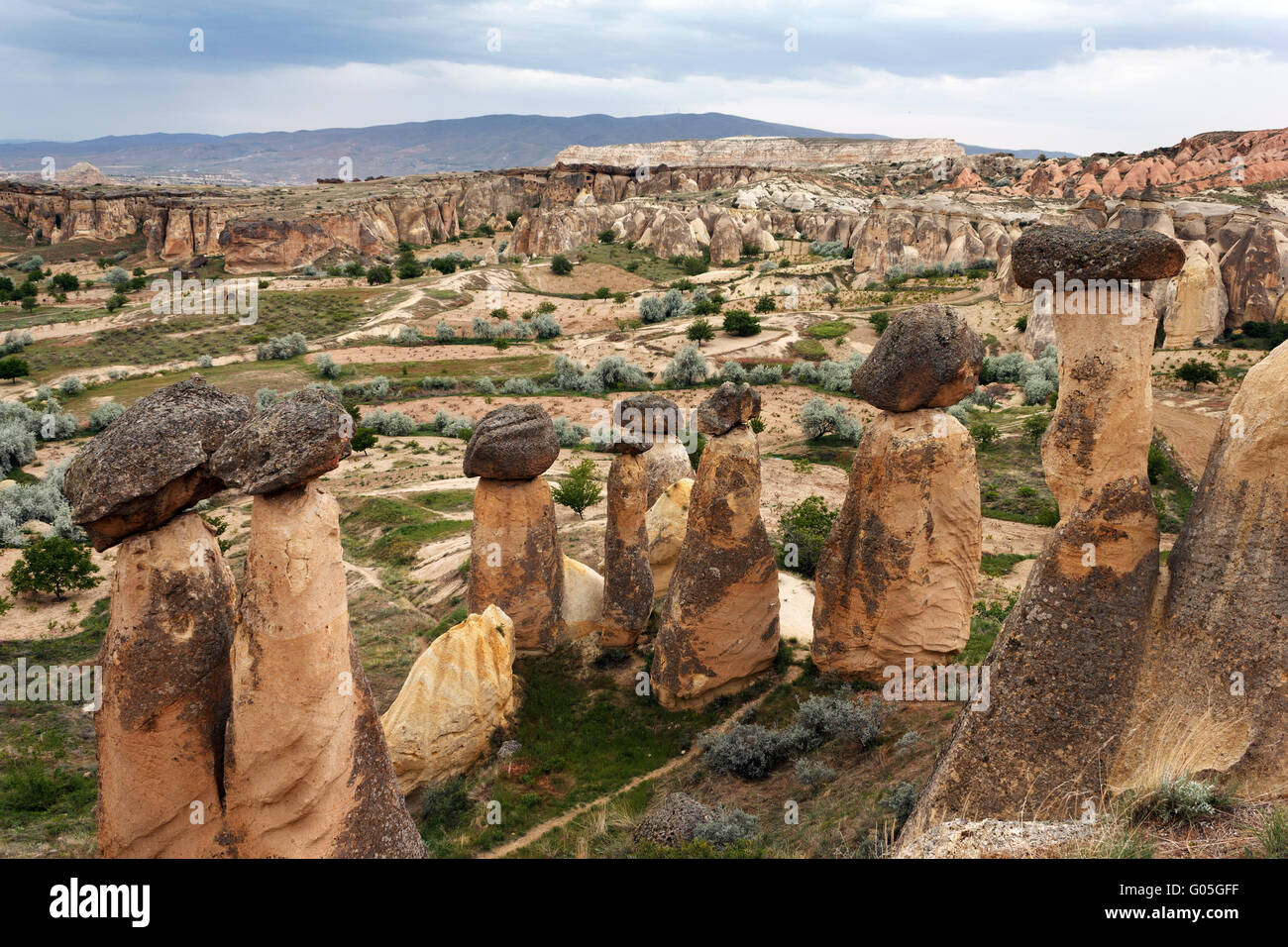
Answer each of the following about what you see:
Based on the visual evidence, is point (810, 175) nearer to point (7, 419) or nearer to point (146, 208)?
point (146, 208)

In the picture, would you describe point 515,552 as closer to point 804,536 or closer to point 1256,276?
point 804,536

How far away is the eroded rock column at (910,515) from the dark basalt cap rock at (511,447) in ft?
16.3

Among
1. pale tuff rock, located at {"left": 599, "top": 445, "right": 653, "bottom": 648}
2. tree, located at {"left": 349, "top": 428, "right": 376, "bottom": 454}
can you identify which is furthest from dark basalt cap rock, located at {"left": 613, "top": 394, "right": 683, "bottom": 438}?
tree, located at {"left": 349, "top": 428, "right": 376, "bottom": 454}

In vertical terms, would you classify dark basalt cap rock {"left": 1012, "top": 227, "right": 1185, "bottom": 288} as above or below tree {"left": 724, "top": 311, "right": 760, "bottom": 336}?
below

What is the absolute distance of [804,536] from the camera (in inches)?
727

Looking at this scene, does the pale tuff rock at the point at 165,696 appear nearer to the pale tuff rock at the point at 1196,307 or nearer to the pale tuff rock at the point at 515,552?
the pale tuff rock at the point at 515,552

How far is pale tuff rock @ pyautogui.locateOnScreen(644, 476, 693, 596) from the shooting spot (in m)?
16.9

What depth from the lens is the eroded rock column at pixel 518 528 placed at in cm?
1395

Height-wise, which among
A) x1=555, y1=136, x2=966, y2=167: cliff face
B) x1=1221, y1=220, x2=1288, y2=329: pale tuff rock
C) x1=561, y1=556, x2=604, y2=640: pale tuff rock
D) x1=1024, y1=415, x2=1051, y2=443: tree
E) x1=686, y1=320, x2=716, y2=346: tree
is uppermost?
x1=555, y1=136, x2=966, y2=167: cliff face

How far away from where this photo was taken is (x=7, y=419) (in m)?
31.3

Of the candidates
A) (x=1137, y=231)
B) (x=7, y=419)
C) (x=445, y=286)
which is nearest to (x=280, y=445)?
(x=1137, y=231)

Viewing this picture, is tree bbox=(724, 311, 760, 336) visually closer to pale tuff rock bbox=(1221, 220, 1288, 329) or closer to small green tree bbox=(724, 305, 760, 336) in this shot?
small green tree bbox=(724, 305, 760, 336)

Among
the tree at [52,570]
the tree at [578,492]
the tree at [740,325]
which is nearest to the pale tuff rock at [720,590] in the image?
the tree at [578,492]

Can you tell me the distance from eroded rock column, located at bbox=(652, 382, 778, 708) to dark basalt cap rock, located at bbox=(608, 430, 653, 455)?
201 cm
